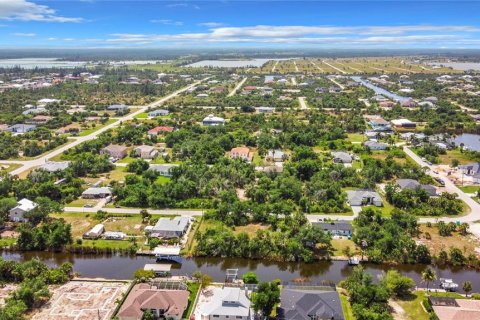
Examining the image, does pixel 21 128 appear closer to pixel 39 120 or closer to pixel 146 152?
pixel 39 120

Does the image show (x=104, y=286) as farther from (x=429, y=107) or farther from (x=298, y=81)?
(x=298, y=81)

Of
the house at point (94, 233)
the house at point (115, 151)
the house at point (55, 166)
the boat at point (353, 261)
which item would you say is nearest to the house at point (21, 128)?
the house at point (115, 151)

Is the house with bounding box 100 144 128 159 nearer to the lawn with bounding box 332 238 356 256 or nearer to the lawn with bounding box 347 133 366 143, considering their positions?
the lawn with bounding box 332 238 356 256

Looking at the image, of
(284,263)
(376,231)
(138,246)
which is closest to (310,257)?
(284,263)

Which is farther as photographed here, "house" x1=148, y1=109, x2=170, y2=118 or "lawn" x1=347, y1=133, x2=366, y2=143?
"house" x1=148, y1=109, x2=170, y2=118

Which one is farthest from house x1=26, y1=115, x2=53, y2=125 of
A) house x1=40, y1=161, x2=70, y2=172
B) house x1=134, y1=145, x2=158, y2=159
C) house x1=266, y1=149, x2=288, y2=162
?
house x1=266, y1=149, x2=288, y2=162

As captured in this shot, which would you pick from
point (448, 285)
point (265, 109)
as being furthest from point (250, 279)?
point (265, 109)
